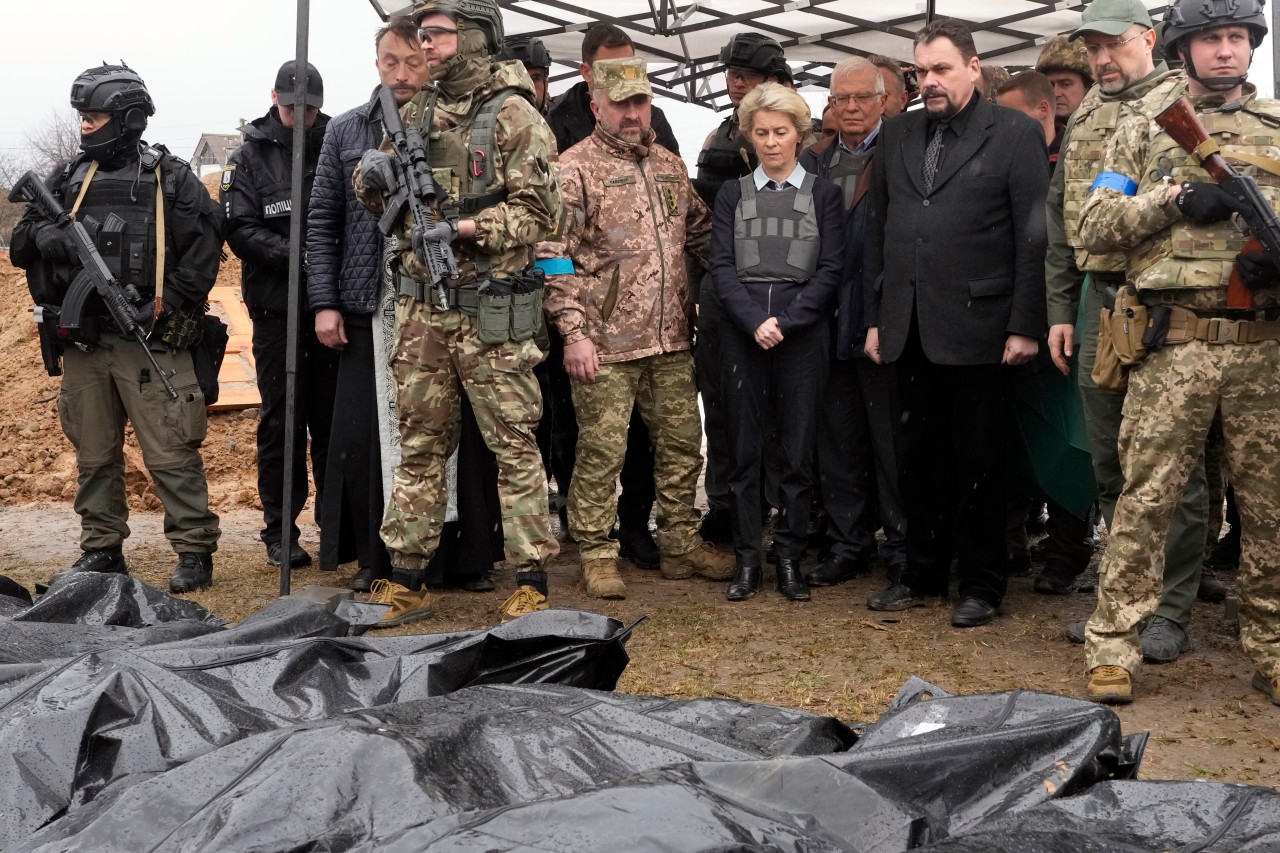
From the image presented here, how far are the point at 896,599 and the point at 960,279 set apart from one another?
131 cm

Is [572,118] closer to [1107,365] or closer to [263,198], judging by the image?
[263,198]

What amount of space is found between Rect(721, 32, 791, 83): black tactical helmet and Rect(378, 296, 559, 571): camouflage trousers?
84.3 inches

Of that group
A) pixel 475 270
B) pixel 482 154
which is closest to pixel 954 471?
pixel 475 270

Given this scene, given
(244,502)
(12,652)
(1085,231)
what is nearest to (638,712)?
(12,652)

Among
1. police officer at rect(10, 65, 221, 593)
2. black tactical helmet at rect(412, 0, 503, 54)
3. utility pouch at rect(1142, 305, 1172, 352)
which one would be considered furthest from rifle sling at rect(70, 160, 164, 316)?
utility pouch at rect(1142, 305, 1172, 352)

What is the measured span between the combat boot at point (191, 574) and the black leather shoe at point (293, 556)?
46 cm

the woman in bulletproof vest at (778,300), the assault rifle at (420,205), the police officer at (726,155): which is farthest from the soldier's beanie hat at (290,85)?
the woman in bulletproof vest at (778,300)

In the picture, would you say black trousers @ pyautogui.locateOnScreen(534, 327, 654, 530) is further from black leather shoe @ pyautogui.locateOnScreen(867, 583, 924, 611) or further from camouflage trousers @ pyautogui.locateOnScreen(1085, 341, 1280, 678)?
camouflage trousers @ pyautogui.locateOnScreen(1085, 341, 1280, 678)

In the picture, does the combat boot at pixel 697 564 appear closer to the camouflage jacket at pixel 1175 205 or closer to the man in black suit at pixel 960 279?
the man in black suit at pixel 960 279

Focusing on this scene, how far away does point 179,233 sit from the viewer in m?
6.43

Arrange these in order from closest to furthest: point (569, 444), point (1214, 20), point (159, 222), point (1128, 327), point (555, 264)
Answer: point (1214, 20), point (1128, 327), point (555, 264), point (159, 222), point (569, 444)

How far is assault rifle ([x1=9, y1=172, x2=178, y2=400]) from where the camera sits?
6.17m

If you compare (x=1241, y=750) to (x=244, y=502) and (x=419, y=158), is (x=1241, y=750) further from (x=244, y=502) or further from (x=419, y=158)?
(x=244, y=502)

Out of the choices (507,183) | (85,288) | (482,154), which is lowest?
(85,288)
